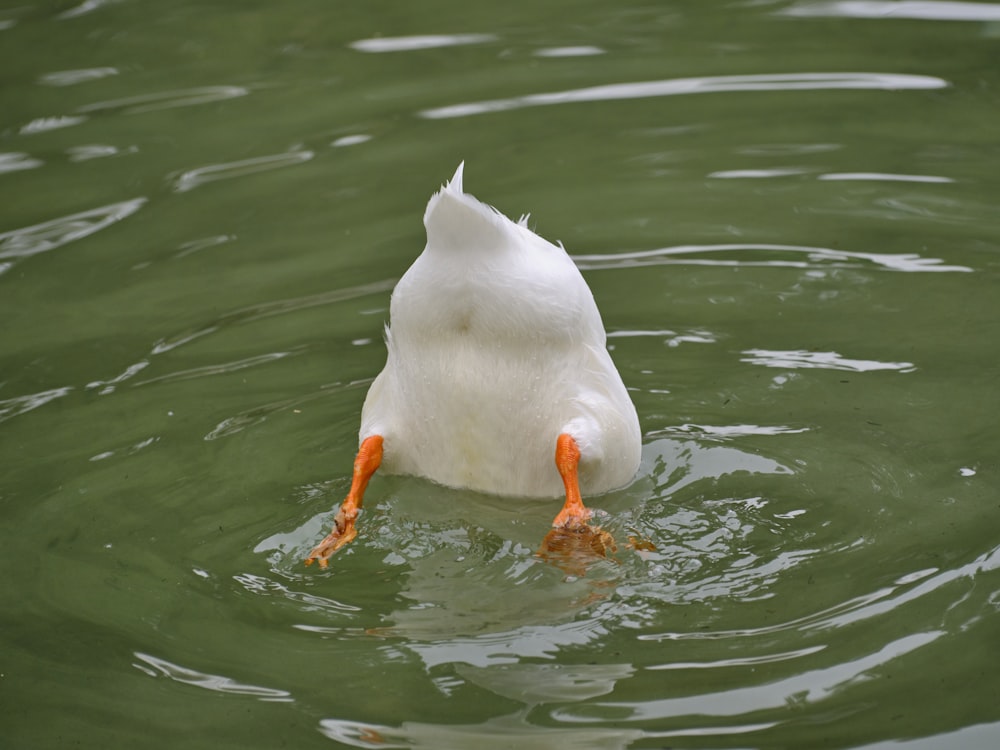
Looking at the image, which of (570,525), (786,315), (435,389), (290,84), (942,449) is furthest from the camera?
(290,84)

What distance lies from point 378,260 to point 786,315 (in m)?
1.82

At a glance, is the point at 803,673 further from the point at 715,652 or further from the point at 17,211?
the point at 17,211

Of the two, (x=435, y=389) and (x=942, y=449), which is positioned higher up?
(x=435, y=389)

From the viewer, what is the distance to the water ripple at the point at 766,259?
19.1 ft

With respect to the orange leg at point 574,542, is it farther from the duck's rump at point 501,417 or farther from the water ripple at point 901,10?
the water ripple at point 901,10

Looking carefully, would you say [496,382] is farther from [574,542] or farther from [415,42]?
[415,42]

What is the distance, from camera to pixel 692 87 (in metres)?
7.69

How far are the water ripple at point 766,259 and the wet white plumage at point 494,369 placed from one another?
188 cm

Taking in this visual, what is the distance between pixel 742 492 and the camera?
14.0ft

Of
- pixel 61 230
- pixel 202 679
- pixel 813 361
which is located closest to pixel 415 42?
pixel 61 230

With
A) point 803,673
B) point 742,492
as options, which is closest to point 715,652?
point 803,673

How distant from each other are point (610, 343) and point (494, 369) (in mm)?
1476

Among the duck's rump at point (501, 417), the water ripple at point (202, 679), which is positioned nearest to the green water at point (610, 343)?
the water ripple at point (202, 679)

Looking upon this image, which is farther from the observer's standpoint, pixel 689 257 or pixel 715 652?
pixel 689 257
